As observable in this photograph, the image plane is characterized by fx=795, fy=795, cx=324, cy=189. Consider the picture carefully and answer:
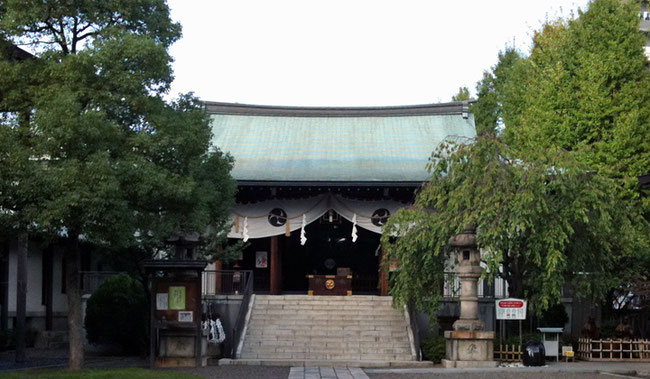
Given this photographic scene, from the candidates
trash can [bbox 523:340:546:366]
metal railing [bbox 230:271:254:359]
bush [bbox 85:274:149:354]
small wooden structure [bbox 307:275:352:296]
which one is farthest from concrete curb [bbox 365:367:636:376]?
bush [bbox 85:274:149:354]

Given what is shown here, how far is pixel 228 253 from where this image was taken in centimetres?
2450

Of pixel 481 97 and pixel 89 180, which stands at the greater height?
pixel 481 97

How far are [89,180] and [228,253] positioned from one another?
925 centimetres

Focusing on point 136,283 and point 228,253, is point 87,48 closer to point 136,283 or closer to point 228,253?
point 228,253

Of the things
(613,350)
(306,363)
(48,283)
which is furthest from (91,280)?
(613,350)

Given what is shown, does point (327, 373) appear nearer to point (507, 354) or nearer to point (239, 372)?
point (239, 372)

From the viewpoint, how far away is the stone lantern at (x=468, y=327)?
2094 cm

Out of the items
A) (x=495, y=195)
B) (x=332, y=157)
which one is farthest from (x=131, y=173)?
(x=332, y=157)

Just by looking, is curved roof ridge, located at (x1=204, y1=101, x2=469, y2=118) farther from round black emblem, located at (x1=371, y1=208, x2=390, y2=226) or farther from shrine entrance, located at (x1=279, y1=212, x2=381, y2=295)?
round black emblem, located at (x1=371, y1=208, x2=390, y2=226)

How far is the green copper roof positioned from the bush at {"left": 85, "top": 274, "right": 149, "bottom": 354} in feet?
19.2

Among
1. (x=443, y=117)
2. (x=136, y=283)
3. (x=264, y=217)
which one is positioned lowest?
(x=136, y=283)

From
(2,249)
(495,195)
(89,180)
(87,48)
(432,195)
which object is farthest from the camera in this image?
(2,249)

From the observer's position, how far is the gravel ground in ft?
60.3

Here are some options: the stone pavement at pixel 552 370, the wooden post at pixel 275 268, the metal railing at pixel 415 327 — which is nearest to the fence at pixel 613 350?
the stone pavement at pixel 552 370
